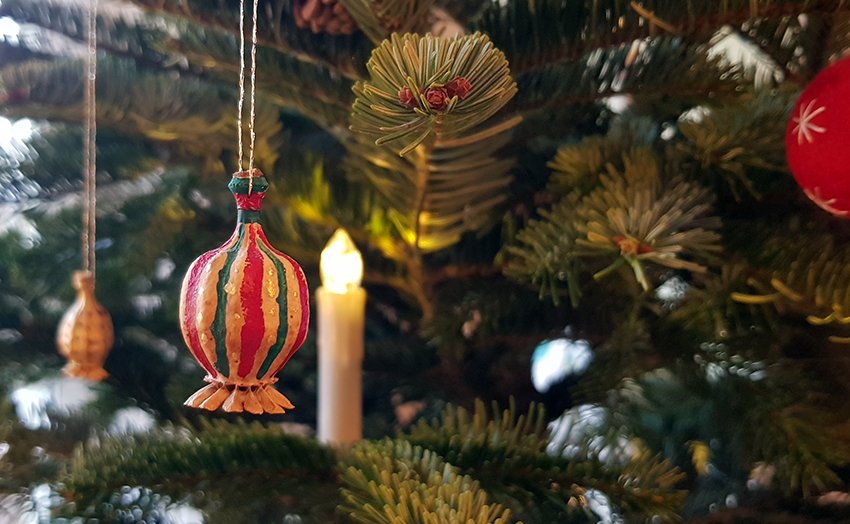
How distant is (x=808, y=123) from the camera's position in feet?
0.95

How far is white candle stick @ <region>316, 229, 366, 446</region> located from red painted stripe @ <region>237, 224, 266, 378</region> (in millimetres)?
115

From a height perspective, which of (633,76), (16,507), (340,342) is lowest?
(16,507)

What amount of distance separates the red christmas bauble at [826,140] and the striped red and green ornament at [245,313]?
249mm

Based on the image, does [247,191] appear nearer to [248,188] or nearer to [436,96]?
[248,188]

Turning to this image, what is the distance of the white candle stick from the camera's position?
1.33 ft

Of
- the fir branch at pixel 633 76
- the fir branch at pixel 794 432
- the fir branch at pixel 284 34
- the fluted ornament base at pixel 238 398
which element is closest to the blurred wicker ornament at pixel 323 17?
the fir branch at pixel 284 34

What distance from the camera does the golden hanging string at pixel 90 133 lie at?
45cm

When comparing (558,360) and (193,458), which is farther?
(558,360)

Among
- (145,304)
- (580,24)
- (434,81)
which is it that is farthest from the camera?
(145,304)

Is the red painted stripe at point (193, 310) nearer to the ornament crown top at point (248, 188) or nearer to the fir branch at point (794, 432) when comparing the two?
the ornament crown top at point (248, 188)

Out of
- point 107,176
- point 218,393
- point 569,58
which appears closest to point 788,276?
point 569,58

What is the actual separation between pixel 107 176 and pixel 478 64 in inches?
18.6

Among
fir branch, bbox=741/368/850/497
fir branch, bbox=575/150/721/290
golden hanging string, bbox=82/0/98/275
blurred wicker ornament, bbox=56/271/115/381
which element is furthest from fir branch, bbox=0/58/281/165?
fir branch, bbox=741/368/850/497

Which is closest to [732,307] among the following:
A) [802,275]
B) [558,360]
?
[802,275]
